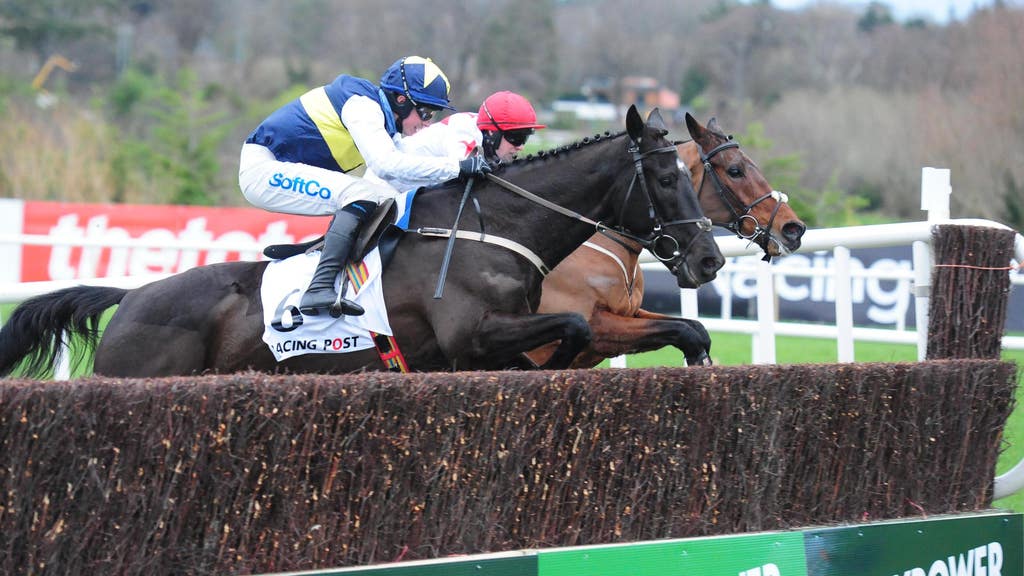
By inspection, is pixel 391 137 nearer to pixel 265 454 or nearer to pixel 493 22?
pixel 265 454

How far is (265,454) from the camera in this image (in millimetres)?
2895

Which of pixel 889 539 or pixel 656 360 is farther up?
pixel 656 360

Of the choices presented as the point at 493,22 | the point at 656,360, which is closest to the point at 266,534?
the point at 656,360

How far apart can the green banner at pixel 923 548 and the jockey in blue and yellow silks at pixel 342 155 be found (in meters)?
1.88

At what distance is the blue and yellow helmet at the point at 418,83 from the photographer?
4.52m

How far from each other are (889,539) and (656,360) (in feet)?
14.9

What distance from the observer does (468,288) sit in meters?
4.29

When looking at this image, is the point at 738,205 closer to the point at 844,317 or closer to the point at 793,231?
the point at 793,231

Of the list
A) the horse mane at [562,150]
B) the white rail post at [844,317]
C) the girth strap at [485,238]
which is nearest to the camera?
the girth strap at [485,238]

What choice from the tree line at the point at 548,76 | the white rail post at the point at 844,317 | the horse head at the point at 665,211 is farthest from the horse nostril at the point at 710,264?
→ the tree line at the point at 548,76

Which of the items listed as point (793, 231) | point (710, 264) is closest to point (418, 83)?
point (710, 264)

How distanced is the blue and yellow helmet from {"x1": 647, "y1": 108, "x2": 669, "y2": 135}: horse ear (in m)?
0.82

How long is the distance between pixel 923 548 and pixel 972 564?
0.22 meters

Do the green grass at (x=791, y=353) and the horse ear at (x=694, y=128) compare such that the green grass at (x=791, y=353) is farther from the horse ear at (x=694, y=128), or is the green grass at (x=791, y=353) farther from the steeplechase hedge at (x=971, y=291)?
the steeplechase hedge at (x=971, y=291)
